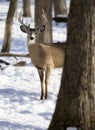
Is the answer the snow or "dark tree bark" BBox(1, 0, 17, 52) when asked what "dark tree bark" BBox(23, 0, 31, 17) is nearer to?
"dark tree bark" BBox(1, 0, 17, 52)

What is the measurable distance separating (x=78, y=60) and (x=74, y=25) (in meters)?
0.52

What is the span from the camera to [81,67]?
6.78 meters

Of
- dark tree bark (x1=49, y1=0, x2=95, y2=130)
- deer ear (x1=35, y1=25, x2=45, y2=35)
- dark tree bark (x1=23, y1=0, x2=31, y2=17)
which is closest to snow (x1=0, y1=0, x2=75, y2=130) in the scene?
dark tree bark (x1=49, y1=0, x2=95, y2=130)

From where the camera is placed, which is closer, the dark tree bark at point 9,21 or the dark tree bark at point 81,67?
the dark tree bark at point 81,67

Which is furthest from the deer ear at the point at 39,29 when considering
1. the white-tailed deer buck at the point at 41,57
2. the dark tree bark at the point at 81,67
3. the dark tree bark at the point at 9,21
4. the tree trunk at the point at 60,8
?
the tree trunk at the point at 60,8

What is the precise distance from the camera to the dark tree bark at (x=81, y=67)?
6.70m

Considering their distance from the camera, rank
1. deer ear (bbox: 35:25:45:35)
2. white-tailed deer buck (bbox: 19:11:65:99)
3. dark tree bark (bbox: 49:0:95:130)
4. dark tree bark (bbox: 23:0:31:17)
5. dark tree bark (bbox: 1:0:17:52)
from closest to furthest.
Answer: dark tree bark (bbox: 49:0:95:130), white-tailed deer buck (bbox: 19:11:65:99), deer ear (bbox: 35:25:45:35), dark tree bark (bbox: 1:0:17:52), dark tree bark (bbox: 23:0:31:17)

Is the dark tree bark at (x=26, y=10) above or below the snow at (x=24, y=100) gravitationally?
above

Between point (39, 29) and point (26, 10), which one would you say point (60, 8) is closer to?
point (26, 10)

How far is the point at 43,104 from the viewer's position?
9.48 m

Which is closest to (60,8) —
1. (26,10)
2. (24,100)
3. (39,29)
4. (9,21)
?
(26,10)

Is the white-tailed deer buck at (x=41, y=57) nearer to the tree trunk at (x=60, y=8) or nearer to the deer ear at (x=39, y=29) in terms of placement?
the deer ear at (x=39, y=29)

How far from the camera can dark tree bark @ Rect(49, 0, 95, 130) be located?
6699 millimetres

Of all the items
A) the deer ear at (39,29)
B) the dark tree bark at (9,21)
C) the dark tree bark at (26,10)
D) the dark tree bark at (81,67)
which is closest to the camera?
the dark tree bark at (81,67)
